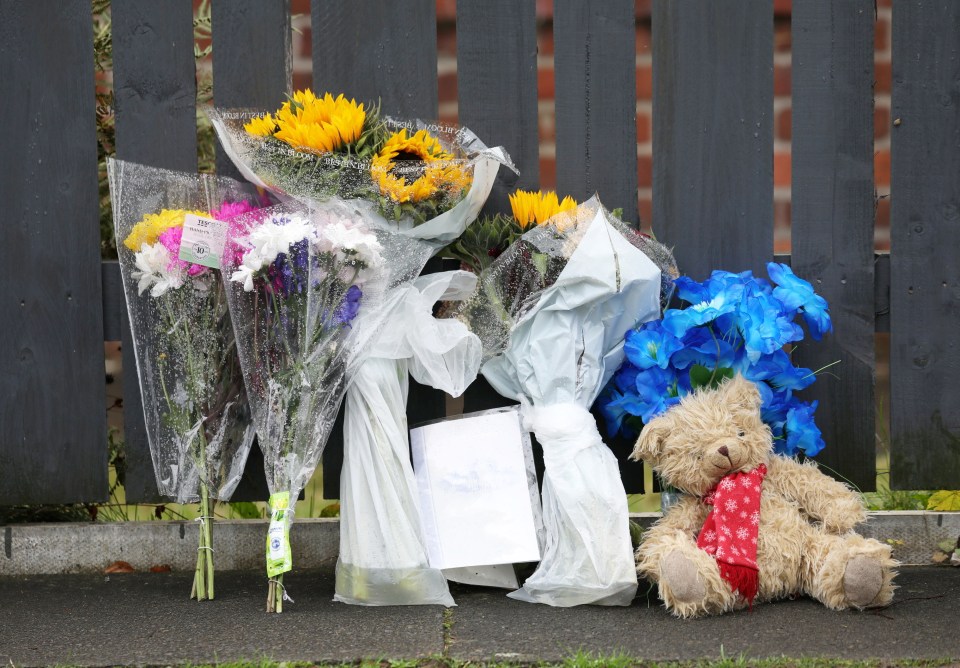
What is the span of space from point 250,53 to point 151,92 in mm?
294

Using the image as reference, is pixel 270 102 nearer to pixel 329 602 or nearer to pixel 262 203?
pixel 262 203

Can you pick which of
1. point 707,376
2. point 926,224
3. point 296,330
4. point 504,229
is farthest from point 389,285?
point 926,224

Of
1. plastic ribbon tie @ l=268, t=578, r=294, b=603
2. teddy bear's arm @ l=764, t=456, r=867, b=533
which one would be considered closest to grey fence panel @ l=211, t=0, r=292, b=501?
plastic ribbon tie @ l=268, t=578, r=294, b=603

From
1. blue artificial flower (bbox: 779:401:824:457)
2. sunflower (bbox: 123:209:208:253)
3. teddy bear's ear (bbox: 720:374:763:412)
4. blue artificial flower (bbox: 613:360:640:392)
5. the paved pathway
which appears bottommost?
the paved pathway

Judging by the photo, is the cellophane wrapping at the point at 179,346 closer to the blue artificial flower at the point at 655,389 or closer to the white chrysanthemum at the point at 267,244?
the white chrysanthemum at the point at 267,244

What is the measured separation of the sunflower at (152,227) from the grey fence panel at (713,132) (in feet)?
4.31

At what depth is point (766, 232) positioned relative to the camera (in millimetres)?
2910

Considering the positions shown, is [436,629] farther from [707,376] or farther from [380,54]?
[380,54]

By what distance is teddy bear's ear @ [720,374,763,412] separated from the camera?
2.47 metres

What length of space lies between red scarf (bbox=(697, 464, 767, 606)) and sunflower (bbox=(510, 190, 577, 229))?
82 cm

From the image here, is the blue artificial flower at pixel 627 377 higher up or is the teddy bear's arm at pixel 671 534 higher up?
the blue artificial flower at pixel 627 377

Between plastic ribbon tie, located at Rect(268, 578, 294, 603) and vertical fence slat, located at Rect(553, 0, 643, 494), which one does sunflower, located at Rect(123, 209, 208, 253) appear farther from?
vertical fence slat, located at Rect(553, 0, 643, 494)

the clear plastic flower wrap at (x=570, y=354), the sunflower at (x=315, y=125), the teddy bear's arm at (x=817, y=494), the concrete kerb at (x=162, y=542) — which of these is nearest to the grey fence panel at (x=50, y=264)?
the concrete kerb at (x=162, y=542)

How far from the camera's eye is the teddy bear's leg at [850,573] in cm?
232
